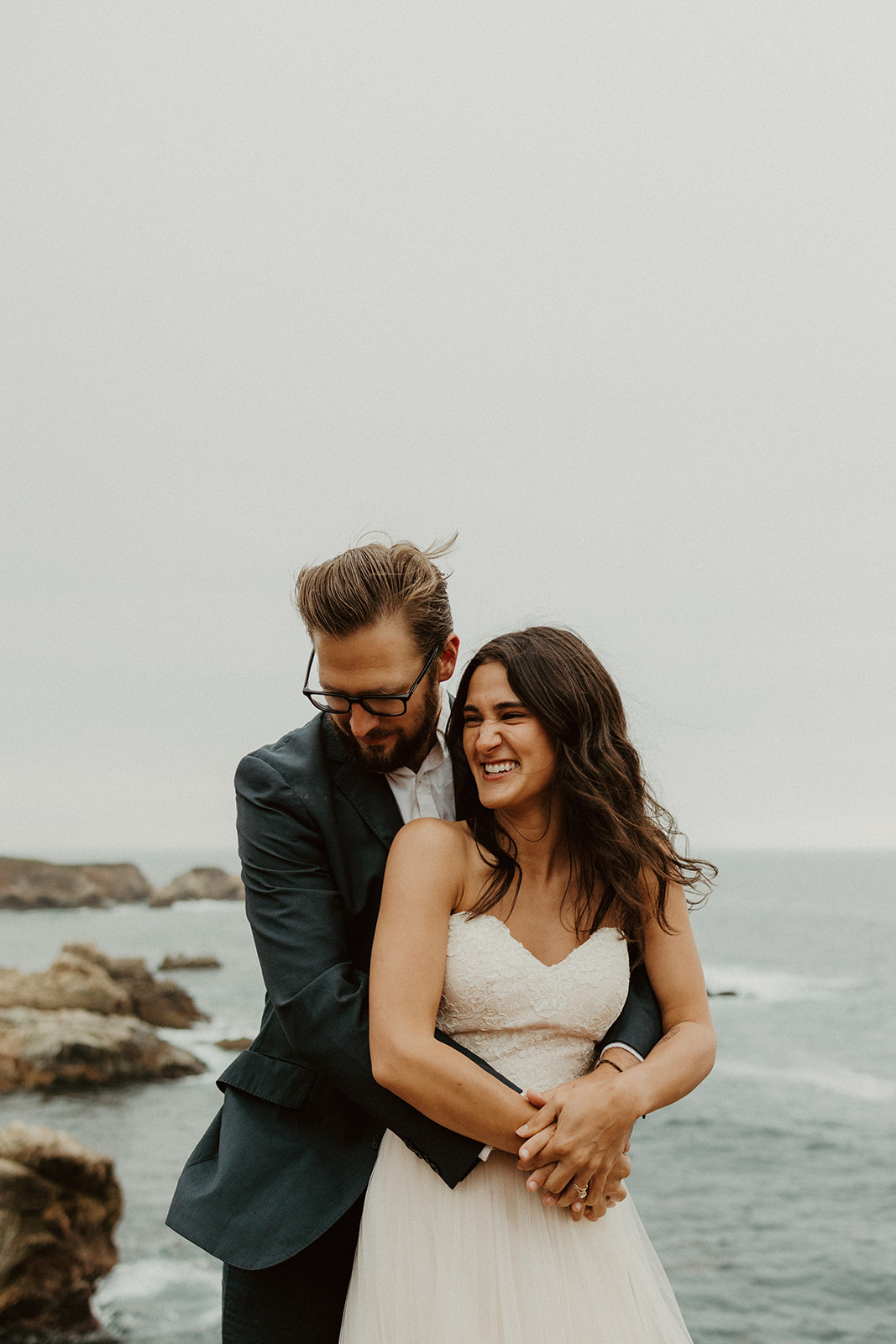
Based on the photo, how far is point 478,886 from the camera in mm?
2523

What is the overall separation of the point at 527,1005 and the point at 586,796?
476 mm

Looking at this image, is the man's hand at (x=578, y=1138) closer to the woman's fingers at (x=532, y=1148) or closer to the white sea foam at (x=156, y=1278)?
the woman's fingers at (x=532, y=1148)

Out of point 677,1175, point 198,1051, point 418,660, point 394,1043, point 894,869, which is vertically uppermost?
point 418,660

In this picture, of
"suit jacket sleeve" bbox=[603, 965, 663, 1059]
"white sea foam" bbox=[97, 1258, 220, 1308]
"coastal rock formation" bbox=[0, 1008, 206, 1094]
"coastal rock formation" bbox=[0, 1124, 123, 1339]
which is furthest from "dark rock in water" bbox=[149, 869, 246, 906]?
"suit jacket sleeve" bbox=[603, 965, 663, 1059]

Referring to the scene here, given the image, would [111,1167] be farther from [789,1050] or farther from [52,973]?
[789,1050]

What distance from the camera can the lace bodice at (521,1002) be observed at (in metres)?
2.41

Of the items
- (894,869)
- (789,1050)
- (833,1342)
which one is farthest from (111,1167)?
(894,869)

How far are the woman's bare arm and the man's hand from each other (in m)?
0.04

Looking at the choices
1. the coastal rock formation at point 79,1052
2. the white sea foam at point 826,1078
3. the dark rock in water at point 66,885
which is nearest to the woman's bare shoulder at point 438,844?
the coastal rock formation at point 79,1052

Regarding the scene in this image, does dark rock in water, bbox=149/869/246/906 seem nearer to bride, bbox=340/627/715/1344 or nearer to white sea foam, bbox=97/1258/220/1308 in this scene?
white sea foam, bbox=97/1258/220/1308

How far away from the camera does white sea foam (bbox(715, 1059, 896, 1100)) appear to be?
34500mm

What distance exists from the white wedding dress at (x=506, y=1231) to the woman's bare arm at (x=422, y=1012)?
123 mm

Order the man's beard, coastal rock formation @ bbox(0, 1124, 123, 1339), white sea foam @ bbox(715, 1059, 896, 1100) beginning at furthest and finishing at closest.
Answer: white sea foam @ bbox(715, 1059, 896, 1100) < coastal rock formation @ bbox(0, 1124, 123, 1339) < the man's beard

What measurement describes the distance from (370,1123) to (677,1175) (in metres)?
26.7
